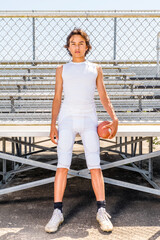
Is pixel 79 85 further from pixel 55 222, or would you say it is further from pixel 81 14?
pixel 55 222

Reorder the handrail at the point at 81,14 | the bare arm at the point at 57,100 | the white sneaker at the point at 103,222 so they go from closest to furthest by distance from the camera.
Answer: the white sneaker at the point at 103,222, the bare arm at the point at 57,100, the handrail at the point at 81,14

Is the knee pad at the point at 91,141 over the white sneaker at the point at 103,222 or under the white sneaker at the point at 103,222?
over

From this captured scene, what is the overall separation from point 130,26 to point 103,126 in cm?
116

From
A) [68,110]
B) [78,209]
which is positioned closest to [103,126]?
[68,110]

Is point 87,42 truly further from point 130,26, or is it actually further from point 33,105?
point 33,105

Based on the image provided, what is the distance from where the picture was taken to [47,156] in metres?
4.54

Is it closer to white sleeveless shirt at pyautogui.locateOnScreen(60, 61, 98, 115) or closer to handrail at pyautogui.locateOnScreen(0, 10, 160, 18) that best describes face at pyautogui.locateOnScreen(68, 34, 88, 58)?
white sleeveless shirt at pyautogui.locateOnScreen(60, 61, 98, 115)

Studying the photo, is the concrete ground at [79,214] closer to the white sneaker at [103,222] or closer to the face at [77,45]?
the white sneaker at [103,222]

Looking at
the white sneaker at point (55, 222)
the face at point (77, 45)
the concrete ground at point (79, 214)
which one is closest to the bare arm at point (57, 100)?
the face at point (77, 45)

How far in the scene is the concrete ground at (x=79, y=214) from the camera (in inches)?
69.4

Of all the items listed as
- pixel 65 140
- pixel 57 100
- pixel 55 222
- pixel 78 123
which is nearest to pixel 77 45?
pixel 57 100

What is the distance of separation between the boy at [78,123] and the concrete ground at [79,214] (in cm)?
12

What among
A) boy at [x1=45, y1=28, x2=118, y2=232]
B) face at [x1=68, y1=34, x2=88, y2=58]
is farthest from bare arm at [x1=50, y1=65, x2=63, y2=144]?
face at [x1=68, y1=34, x2=88, y2=58]

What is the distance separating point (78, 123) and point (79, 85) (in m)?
0.27
